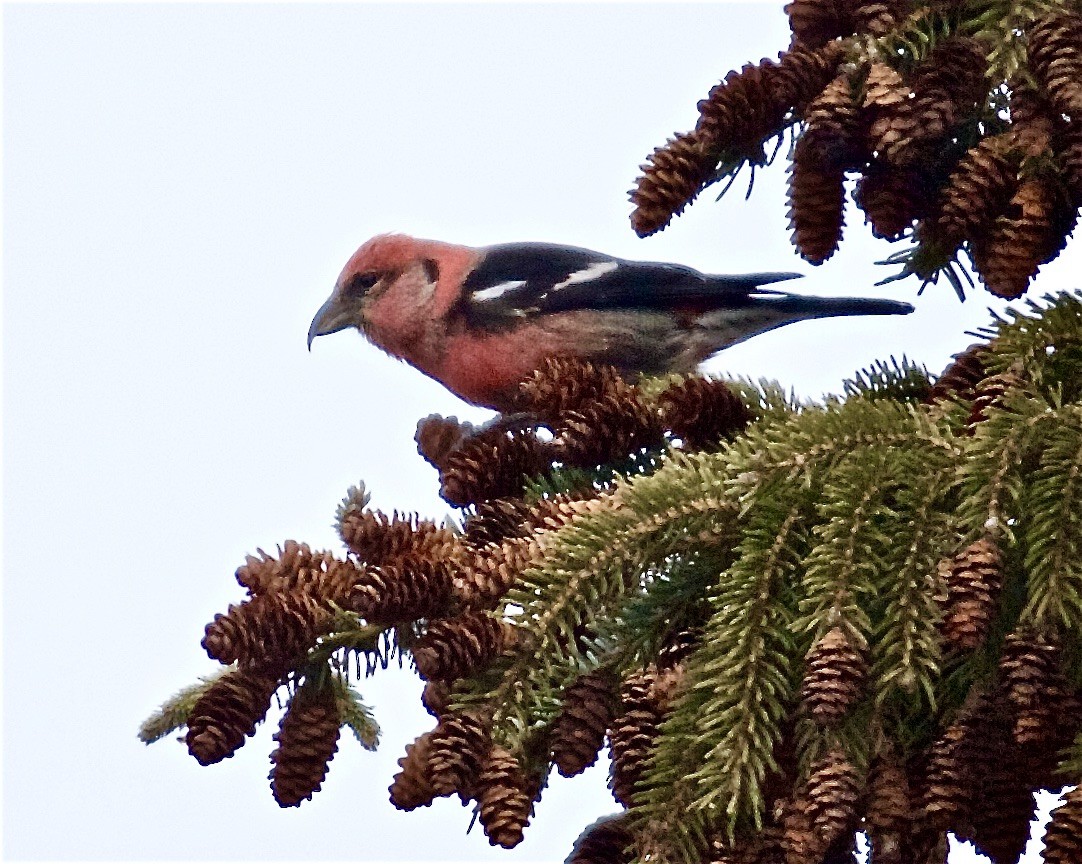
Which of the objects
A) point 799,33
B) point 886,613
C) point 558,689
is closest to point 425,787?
point 558,689

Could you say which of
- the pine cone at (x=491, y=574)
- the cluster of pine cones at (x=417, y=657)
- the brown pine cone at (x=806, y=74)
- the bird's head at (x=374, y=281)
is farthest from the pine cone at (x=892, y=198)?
the bird's head at (x=374, y=281)

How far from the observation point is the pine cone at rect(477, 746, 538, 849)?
149 cm

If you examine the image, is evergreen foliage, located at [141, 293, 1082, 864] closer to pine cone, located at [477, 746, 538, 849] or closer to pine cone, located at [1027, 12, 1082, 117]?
pine cone, located at [477, 746, 538, 849]

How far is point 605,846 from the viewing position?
161cm

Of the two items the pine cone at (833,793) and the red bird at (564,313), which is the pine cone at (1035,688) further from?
the red bird at (564,313)

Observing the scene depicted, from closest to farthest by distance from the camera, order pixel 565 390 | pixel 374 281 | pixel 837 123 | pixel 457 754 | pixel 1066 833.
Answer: pixel 1066 833
pixel 457 754
pixel 837 123
pixel 565 390
pixel 374 281

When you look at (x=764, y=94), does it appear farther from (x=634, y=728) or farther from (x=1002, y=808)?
(x=1002, y=808)

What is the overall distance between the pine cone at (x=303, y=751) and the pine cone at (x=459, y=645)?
157 millimetres

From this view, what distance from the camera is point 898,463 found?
1.69 metres

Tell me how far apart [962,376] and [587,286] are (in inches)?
60.6

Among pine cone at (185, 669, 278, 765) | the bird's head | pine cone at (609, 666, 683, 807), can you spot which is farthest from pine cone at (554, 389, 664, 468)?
the bird's head

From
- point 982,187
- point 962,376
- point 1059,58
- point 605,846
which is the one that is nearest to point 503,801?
point 605,846

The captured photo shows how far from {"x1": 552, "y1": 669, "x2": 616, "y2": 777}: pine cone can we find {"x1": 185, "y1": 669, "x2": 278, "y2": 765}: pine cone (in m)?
0.36

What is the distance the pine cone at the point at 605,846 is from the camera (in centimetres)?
160
